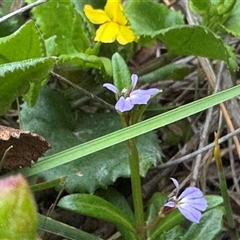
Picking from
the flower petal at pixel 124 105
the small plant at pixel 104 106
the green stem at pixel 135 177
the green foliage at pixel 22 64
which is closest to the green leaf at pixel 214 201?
the small plant at pixel 104 106

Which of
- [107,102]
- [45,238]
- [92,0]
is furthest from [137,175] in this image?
[92,0]

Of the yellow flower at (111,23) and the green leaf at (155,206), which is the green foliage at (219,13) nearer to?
the yellow flower at (111,23)

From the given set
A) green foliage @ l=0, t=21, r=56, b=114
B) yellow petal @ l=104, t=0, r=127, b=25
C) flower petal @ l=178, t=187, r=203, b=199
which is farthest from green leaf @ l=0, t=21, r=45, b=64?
flower petal @ l=178, t=187, r=203, b=199

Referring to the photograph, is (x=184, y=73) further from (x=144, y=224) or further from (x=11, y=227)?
(x=11, y=227)

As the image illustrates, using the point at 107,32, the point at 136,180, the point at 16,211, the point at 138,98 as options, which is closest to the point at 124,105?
the point at 138,98

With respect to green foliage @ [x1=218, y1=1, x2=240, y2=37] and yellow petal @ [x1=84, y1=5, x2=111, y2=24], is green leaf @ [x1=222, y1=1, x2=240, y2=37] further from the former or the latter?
yellow petal @ [x1=84, y1=5, x2=111, y2=24]

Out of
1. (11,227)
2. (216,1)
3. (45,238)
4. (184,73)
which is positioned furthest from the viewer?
(184,73)
